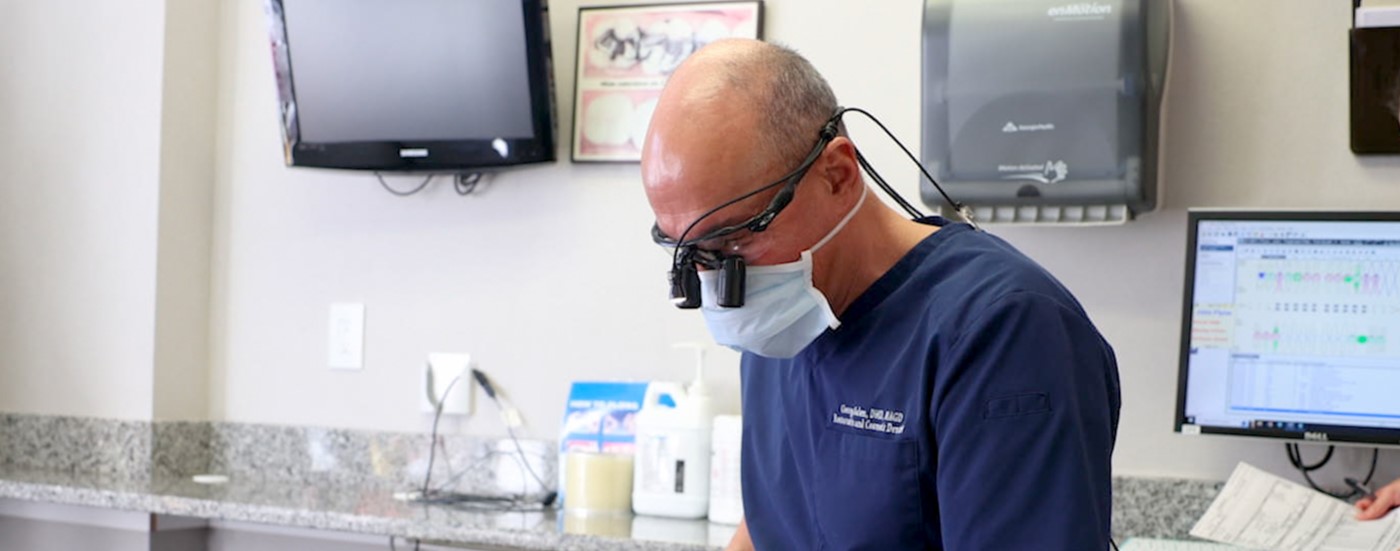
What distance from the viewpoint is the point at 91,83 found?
10.7 feet

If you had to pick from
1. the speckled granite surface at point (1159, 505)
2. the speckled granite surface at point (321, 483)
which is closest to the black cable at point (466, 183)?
the speckled granite surface at point (321, 483)

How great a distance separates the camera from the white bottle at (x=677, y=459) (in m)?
2.68

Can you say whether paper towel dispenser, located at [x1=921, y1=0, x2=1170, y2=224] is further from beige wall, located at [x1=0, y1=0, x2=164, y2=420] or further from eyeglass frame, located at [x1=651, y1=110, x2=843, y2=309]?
beige wall, located at [x1=0, y1=0, x2=164, y2=420]

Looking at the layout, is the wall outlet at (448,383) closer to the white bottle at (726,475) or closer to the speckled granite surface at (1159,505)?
the white bottle at (726,475)

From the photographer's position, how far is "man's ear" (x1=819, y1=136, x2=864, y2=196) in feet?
4.75

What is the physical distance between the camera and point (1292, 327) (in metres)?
2.33

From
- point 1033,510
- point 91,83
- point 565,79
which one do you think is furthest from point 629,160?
point 1033,510

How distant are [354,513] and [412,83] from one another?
83 cm

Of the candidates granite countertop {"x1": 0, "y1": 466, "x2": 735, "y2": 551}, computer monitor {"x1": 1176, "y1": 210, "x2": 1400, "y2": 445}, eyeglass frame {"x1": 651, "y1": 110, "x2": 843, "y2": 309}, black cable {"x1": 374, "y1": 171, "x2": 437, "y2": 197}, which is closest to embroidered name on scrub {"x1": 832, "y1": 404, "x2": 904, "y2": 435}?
eyeglass frame {"x1": 651, "y1": 110, "x2": 843, "y2": 309}

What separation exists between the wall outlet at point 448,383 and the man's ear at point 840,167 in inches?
66.3

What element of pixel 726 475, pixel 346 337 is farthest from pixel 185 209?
pixel 726 475

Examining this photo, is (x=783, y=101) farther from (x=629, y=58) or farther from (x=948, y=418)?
(x=629, y=58)

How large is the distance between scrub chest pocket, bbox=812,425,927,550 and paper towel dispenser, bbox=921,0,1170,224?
0.96m

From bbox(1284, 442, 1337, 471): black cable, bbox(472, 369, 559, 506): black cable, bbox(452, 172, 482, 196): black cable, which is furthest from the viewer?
bbox(452, 172, 482, 196): black cable
